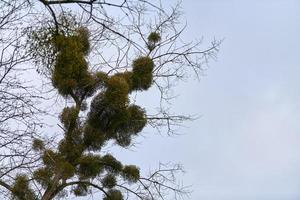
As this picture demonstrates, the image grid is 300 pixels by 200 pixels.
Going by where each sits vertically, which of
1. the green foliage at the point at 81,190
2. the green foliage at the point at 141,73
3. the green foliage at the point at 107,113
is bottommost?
the green foliage at the point at 81,190

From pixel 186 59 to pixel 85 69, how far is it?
1.20m

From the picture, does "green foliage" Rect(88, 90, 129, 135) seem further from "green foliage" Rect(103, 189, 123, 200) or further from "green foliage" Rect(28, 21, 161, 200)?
"green foliage" Rect(103, 189, 123, 200)

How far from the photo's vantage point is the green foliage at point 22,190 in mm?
5266

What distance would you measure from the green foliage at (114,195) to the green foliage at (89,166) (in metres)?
0.29

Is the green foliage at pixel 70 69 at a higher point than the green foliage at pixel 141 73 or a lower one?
lower

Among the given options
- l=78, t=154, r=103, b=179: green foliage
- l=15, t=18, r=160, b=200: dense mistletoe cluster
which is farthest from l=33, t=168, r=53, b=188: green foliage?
l=78, t=154, r=103, b=179: green foliage

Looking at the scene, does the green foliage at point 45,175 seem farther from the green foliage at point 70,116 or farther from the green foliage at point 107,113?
the green foliage at point 107,113

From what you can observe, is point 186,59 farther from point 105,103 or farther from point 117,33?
point 117,33

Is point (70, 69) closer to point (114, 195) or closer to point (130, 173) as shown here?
point (130, 173)

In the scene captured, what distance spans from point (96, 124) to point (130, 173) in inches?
32.3

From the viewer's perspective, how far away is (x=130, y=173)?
21.4ft

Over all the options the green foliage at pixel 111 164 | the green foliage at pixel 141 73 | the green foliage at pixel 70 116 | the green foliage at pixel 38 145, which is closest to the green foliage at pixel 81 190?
the green foliage at pixel 111 164

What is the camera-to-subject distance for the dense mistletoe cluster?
19.4 ft

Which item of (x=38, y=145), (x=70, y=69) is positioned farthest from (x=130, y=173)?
(x=38, y=145)
